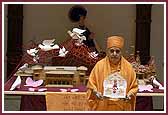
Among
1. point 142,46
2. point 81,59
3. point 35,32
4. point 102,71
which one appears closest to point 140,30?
point 142,46

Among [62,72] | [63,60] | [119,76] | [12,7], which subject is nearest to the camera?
[119,76]

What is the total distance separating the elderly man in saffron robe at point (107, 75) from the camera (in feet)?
11.1

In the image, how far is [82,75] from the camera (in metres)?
4.47

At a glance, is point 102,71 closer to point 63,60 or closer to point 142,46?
point 63,60

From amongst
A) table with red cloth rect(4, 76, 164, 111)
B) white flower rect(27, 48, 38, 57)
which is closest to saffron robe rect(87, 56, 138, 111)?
table with red cloth rect(4, 76, 164, 111)

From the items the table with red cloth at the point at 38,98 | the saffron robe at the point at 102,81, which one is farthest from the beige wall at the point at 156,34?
the saffron robe at the point at 102,81

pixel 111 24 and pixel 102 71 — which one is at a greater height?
pixel 111 24

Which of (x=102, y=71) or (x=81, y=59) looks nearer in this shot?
(x=102, y=71)

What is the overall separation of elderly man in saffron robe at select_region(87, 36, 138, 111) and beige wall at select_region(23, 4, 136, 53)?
332 cm

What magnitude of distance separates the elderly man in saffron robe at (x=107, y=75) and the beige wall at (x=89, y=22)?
3.32 m

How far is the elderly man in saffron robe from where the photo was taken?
3.38 m

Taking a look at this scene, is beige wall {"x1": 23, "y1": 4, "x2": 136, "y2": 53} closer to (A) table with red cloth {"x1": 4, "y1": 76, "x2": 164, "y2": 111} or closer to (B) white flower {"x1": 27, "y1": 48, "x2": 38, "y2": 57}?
(B) white flower {"x1": 27, "y1": 48, "x2": 38, "y2": 57}

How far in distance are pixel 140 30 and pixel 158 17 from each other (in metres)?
0.27

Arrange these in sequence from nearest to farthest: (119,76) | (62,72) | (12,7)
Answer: (119,76)
(62,72)
(12,7)
